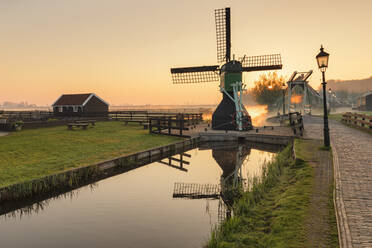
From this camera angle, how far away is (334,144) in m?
13.6

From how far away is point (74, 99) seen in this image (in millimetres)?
46156

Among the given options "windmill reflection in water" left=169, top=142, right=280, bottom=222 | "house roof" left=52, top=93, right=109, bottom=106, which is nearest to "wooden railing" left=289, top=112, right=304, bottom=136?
"windmill reflection in water" left=169, top=142, right=280, bottom=222

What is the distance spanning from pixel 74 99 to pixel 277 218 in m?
47.0

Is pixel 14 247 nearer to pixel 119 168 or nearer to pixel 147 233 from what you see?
pixel 147 233

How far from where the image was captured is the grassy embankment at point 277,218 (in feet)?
16.3

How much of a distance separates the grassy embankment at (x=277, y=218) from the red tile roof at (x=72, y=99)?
42.7m

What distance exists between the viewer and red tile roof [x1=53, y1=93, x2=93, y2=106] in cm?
4500

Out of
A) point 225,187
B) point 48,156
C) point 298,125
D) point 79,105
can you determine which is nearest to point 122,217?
point 225,187

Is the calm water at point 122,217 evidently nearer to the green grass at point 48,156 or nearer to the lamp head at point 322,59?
the green grass at point 48,156

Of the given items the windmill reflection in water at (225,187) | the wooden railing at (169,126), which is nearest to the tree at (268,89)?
the wooden railing at (169,126)

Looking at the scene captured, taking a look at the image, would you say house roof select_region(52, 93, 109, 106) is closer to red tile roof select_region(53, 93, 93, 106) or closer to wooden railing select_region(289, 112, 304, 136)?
red tile roof select_region(53, 93, 93, 106)

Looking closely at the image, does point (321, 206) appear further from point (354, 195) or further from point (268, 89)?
point (268, 89)

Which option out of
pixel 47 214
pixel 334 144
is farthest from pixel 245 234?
pixel 334 144

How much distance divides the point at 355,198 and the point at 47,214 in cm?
909
